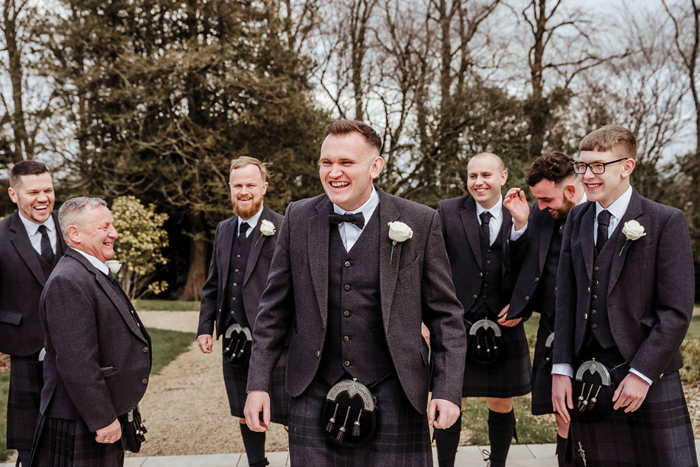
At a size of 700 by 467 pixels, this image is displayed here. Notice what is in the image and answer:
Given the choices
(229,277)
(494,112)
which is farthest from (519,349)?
(494,112)

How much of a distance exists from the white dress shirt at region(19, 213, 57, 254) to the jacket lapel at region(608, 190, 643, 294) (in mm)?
3165

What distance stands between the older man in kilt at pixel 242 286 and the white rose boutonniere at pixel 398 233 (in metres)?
1.69

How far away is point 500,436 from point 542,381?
47 cm

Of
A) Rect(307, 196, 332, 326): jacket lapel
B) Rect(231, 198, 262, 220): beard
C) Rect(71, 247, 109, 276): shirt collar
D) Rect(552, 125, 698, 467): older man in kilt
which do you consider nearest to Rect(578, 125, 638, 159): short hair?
Rect(552, 125, 698, 467): older man in kilt

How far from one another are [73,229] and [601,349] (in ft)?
7.90

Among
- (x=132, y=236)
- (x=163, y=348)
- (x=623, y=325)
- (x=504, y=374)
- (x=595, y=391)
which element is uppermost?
(x=623, y=325)

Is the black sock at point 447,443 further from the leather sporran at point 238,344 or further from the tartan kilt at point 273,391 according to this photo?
the leather sporran at point 238,344

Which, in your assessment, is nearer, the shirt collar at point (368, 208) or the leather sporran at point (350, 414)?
the leather sporran at point (350, 414)

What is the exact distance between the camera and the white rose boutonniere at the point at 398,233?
207cm

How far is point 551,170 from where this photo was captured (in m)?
3.28

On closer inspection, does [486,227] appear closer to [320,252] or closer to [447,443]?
[447,443]

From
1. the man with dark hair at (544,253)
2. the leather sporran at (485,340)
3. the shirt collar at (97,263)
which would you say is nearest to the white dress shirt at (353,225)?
the shirt collar at (97,263)

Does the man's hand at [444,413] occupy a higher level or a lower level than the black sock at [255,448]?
higher

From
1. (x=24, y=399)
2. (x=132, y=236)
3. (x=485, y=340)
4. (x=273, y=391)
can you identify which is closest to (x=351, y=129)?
(x=485, y=340)
